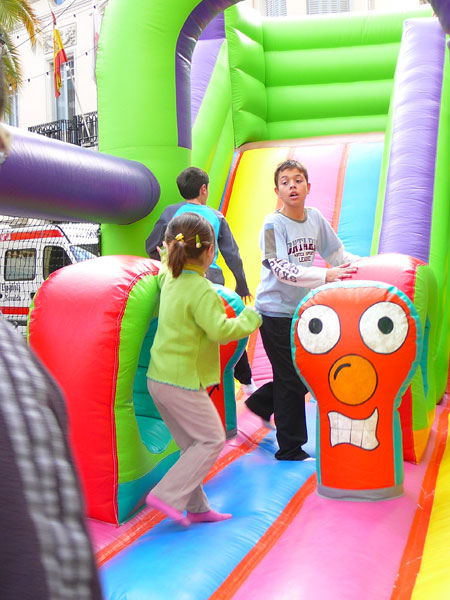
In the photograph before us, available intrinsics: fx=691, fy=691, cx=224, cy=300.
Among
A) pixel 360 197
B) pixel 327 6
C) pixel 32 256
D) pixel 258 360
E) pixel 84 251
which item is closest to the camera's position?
pixel 258 360

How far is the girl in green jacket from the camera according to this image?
6.39 ft

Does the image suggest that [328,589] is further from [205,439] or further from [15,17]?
[15,17]

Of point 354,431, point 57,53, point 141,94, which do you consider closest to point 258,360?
point 141,94

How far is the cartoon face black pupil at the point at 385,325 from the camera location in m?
2.03

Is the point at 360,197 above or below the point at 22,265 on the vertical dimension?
above

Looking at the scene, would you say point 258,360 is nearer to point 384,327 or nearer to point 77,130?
point 384,327

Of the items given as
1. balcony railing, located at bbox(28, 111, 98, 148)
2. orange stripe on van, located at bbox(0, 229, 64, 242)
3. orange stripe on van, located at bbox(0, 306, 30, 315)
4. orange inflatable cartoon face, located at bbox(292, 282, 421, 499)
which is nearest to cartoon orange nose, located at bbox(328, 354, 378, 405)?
orange inflatable cartoon face, located at bbox(292, 282, 421, 499)

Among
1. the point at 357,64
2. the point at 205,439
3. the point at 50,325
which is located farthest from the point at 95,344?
the point at 357,64

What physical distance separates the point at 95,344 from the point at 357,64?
4.17m

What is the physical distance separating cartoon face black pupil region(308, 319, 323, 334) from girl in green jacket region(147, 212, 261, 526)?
0.21 metres

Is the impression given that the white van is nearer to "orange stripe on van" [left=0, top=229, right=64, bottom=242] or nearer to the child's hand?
"orange stripe on van" [left=0, top=229, right=64, bottom=242]

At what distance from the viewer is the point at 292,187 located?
255cm

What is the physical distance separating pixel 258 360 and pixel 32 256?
4021 millimetres

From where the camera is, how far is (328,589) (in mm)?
1505
